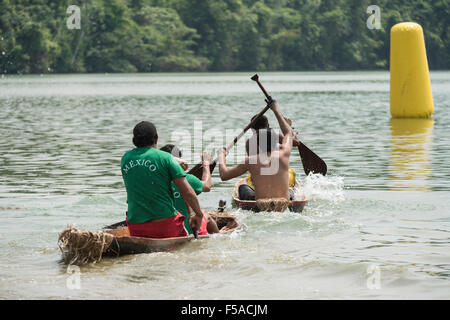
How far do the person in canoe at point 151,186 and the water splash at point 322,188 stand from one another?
417cm

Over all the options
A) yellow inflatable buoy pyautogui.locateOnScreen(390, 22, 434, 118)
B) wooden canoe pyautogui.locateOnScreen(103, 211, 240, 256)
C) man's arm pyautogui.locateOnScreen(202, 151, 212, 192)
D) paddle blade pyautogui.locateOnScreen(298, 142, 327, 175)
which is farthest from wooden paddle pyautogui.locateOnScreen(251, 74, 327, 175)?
yellow inflatable buoy pyautogui.locateOnScreen(390, 22, 434, 118)

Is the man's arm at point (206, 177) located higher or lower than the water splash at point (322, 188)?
higher

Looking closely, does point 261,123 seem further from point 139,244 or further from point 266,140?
point 139,244

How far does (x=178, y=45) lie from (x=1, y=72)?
24050 mm

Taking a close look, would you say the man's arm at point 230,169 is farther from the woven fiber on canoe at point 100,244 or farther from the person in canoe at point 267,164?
the woven fiber on canoe at point 100,244

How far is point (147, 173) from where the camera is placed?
8.32 meters

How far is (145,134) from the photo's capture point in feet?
26.8

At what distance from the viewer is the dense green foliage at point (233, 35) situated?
98.6 metres

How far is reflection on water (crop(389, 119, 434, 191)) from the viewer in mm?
14375

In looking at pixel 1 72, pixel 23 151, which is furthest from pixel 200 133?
pixel 1 72

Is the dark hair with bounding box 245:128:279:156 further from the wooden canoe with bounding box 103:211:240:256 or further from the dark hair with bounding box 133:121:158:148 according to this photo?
the dark hair with bounding box 133:121:158:148

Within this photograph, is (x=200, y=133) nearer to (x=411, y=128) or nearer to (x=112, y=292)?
(x=411, y=128)

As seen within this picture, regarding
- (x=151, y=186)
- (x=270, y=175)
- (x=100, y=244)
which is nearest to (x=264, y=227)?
(x=270, y=175)

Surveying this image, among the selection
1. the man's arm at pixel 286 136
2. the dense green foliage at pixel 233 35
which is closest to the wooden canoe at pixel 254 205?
the man's arm at pixel 286 136
